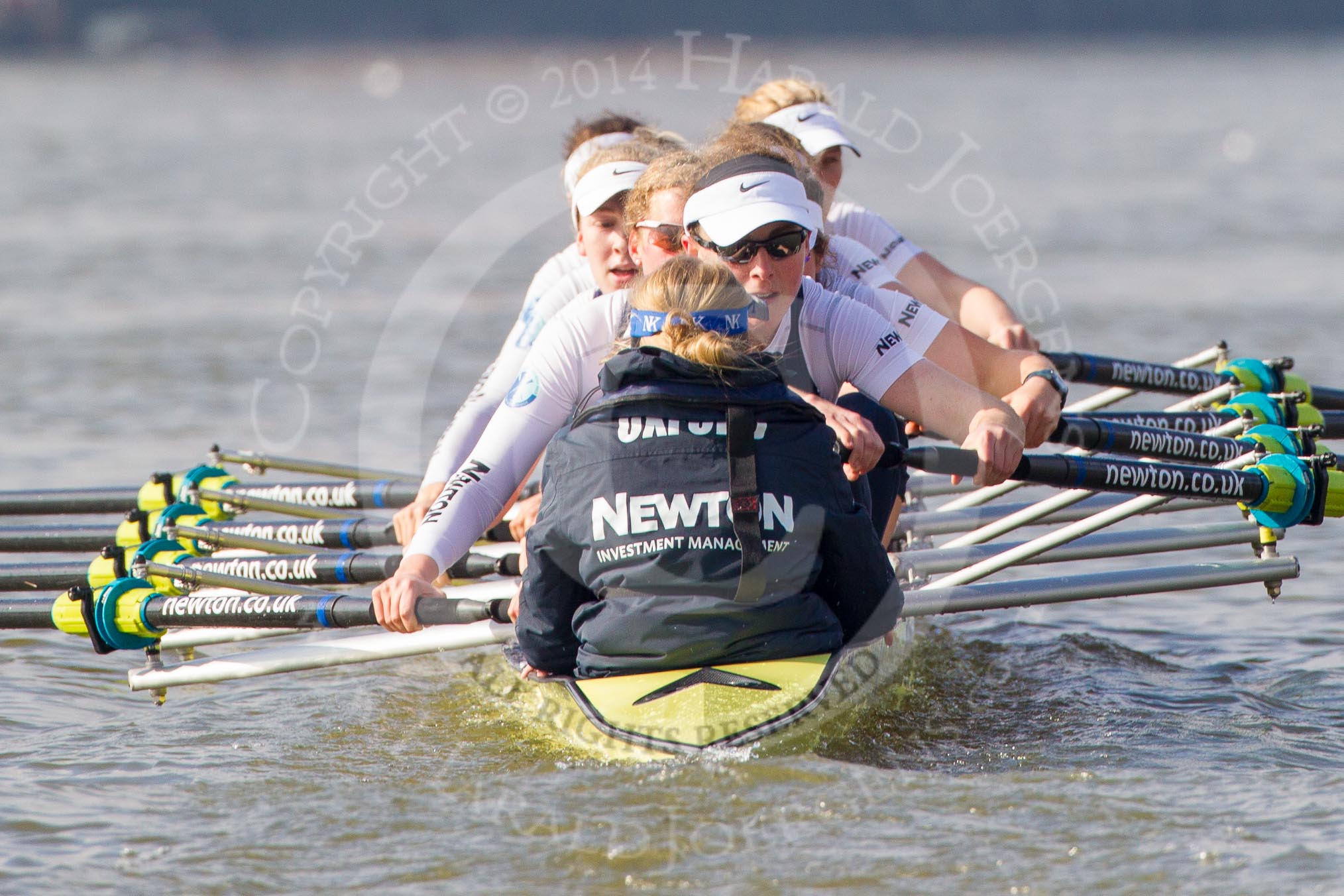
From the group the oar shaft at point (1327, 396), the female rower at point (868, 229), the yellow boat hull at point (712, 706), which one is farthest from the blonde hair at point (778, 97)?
the yellow boat hull at point (712, 706)

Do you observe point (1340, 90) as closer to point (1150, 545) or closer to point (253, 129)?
point (253, 129)

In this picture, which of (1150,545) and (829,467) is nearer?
(829,467)

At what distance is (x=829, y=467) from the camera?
13.1 feet

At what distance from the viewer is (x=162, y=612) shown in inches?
197

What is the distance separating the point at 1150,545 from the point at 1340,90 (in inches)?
1558

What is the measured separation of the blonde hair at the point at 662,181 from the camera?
464cm

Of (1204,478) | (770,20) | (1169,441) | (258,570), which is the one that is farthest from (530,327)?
(770,20)

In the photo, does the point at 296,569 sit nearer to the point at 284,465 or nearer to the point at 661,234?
the point at 661,234

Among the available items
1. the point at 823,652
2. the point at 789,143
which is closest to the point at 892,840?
the point at 823,652

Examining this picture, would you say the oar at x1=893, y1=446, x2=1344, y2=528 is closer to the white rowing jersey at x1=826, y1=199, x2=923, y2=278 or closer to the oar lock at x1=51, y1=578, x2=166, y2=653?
the white rowing jersey at x1=826, y1=199, x2=923, y2=278

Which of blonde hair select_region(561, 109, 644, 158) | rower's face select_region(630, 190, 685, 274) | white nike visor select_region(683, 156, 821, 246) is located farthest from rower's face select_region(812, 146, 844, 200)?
white nike visor select_region(683, 156, 821, 246)

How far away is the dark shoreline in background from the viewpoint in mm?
79938

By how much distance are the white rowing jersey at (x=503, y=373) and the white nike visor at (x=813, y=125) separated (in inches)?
40.5

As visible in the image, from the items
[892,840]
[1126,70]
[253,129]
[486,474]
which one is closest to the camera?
[892,840]
